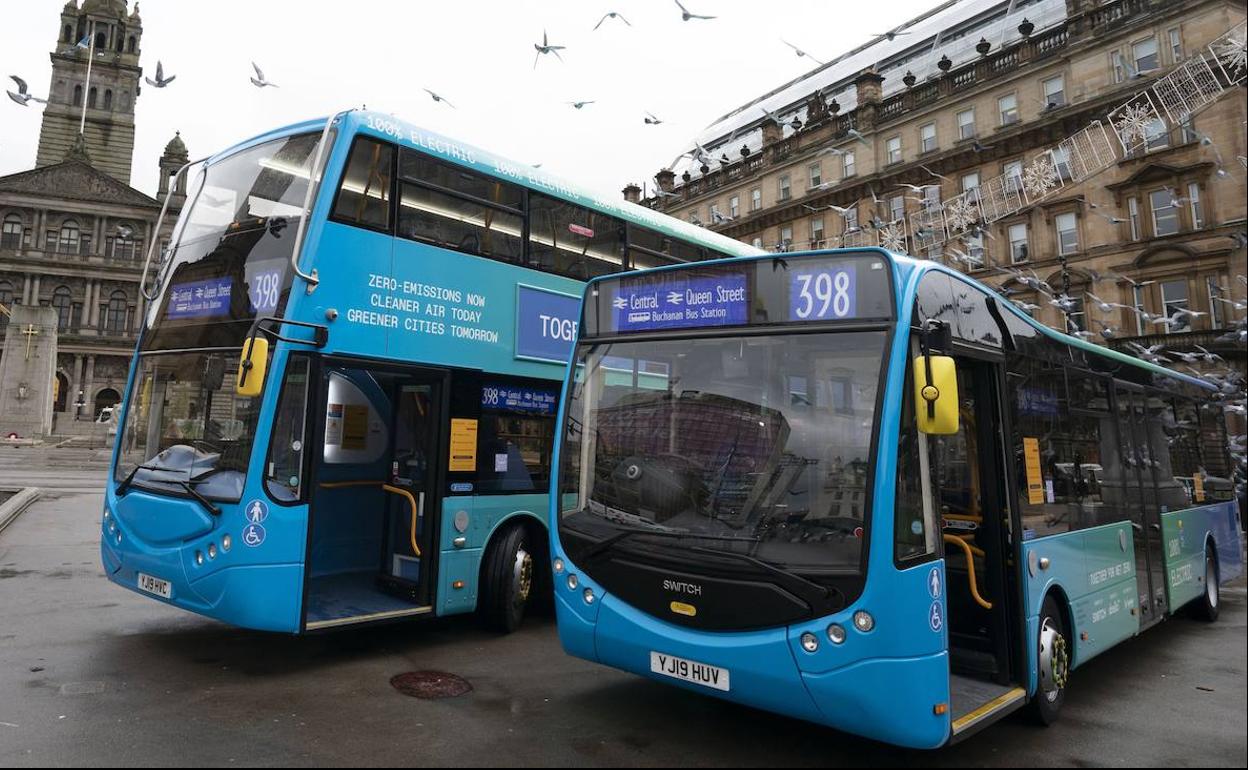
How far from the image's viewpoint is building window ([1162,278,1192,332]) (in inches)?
1086

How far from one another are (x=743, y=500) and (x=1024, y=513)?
84.3 inches

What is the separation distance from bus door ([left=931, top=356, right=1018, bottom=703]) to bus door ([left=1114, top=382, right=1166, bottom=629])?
2.42 m

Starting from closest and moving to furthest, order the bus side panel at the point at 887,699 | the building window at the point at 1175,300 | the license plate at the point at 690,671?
the bus side panel at the point at 887,699 < the license plate at the point at 690,671 < the building window at the point at 1175,300

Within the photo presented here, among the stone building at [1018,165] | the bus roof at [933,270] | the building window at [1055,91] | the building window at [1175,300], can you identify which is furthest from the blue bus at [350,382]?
the building window at [1055,91]

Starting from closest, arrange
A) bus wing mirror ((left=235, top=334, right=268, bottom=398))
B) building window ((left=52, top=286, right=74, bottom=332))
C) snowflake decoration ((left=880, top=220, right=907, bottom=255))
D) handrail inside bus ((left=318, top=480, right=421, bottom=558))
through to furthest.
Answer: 1. bus wing mirror ((left=235, top=334, right=268, bottom=398))
2. handrail inside bus ((left=318, top=480, right=421, bottom=558))
3. snowflake decoration ((left=880, top=220, right=907, bottom=255))
4. building window ((left=52, top=286, right=74, bottom=332))

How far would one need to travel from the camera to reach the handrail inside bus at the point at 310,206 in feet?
19.8

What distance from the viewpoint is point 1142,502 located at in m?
6.90

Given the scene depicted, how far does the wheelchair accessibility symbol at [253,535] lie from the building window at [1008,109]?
36687 mm

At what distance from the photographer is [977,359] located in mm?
4996

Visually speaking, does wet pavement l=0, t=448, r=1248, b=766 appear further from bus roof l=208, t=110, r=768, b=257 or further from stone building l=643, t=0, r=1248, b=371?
stone building l=643, t=0, r=1248, b=371

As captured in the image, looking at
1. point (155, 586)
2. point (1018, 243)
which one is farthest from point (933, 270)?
point (1018, 243)

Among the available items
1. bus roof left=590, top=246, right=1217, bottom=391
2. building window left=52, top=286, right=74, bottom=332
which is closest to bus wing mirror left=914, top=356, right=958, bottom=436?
bus roof left=590, top=246, right=1217, bottom=391

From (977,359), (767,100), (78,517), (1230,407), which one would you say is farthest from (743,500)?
(767,100)

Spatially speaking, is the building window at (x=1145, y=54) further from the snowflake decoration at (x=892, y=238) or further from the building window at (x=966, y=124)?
the snowflake decoration at (x=892, y=238)
